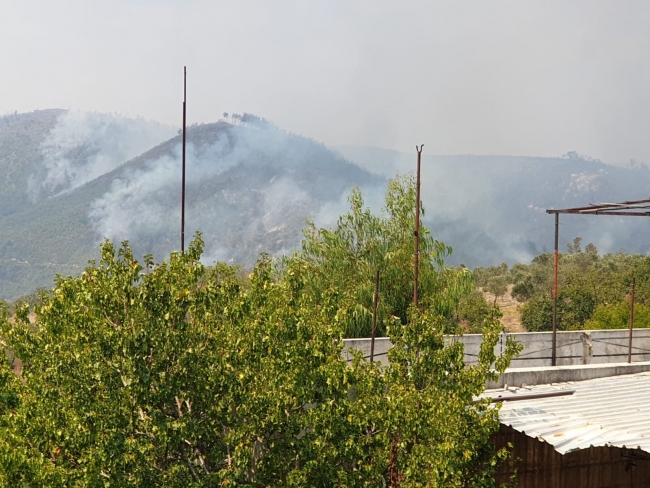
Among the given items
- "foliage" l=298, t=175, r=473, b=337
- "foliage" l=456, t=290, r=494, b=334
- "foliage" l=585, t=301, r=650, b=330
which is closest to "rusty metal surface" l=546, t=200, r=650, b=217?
"foliage" l=298, t=175, r=473, b=337

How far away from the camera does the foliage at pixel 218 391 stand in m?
11.9

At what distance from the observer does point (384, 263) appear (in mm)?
28922

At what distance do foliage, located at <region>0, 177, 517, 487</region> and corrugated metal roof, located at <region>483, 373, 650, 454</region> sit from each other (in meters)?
1.51

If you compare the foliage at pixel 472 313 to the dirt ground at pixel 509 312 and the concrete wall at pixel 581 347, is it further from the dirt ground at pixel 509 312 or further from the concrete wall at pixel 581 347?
the concrete wall at pixel 581 347

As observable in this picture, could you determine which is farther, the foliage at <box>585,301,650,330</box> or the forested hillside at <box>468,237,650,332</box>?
the forested hillside at <box>468,237,650,332</box>

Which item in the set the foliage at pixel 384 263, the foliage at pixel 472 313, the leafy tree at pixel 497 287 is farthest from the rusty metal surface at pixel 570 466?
the leafy tree at pixel 497 287

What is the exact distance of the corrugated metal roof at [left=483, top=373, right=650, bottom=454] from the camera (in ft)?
46.8

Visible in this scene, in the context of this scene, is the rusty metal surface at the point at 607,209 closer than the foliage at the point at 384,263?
Yes

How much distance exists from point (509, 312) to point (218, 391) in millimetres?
66540

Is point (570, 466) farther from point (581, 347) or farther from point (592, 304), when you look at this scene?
point (592, 304)

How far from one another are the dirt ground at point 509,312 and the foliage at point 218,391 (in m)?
46.6

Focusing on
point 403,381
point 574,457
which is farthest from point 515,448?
point 403,381

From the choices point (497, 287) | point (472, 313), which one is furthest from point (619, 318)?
point (497, 287)

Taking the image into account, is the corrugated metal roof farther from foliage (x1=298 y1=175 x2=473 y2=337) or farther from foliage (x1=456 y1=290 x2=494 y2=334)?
foliage (x1=456 y1=290 x2=494 y2=334)
